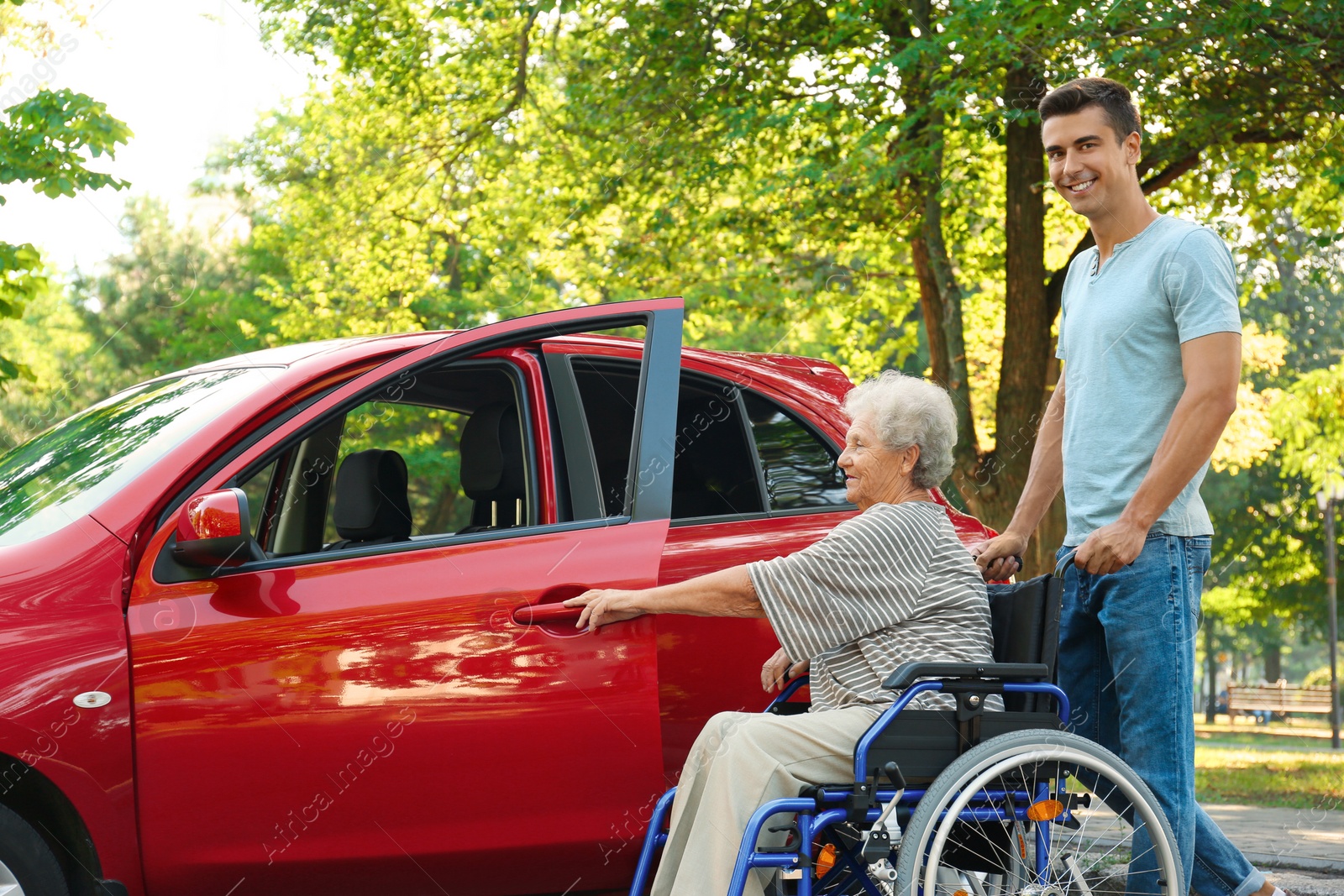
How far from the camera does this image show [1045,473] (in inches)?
150

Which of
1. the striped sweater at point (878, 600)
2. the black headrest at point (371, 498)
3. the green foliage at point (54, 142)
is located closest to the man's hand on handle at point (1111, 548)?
the striped sweater at point (878, 600)

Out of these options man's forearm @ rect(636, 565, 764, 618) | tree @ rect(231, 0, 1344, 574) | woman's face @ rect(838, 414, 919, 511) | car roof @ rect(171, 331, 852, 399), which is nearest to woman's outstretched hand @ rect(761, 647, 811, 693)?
man's forearm @ rect(636, 565, 764, 618)

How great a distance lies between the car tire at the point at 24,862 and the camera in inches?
110

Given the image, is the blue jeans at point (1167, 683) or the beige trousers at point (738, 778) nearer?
the beige trousers at point (738, 778)

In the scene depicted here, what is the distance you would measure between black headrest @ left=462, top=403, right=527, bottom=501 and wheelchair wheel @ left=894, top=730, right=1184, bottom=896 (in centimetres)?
159

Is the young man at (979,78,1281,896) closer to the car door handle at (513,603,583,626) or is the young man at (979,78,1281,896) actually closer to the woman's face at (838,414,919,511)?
the woman's face at (838,414,919,511)

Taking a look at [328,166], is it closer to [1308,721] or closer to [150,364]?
[150,364]

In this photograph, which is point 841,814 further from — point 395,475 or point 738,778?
point 395,475

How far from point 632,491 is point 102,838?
157 cm

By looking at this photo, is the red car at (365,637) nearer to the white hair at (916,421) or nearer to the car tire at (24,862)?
the car tire at (24,862)

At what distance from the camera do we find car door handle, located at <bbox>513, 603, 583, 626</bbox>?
11.0 feet

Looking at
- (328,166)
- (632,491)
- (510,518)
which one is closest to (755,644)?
(632,491)

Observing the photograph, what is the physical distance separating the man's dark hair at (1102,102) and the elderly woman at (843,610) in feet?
2.68

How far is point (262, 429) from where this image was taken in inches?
130
